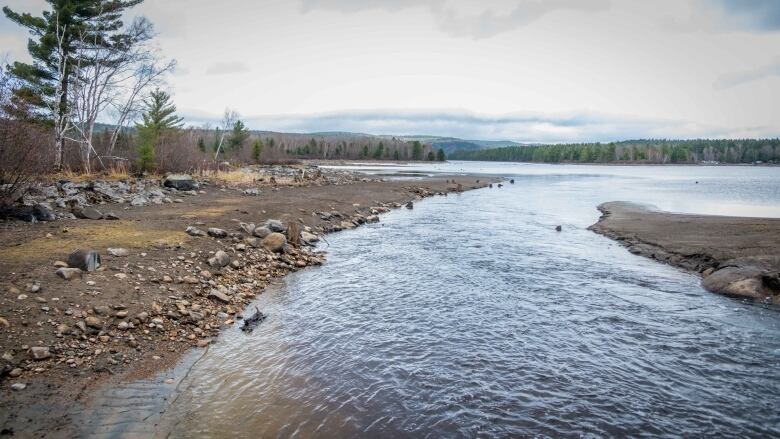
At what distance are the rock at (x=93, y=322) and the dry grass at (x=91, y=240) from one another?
9.61 ft

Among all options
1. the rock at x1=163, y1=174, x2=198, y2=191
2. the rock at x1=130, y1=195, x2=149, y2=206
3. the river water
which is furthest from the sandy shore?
the rock at x1=163, y1=174, x2=198, y2=191

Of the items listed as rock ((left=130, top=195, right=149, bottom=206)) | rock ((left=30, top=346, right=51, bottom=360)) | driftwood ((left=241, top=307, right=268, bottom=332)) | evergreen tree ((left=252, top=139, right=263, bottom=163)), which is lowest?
driftwood ((left=241, top=307, right=268, bottom=332))

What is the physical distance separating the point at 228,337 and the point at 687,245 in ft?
62.0

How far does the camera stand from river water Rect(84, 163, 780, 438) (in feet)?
20.9

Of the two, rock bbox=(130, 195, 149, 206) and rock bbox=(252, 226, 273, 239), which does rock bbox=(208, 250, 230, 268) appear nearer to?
rock bbox=(252, 226, 273, 239)

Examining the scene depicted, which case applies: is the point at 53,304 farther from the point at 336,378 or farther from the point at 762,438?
the point at 762,438

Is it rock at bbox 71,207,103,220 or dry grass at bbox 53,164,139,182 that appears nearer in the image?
rock at bbox 71,207,103,220

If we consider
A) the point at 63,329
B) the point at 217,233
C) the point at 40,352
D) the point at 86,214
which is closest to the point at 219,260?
the point at 217,233

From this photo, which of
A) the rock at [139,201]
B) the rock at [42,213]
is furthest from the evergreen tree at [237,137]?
the rock at [42,213]

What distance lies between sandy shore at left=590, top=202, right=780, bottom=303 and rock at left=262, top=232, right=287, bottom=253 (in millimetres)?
14322

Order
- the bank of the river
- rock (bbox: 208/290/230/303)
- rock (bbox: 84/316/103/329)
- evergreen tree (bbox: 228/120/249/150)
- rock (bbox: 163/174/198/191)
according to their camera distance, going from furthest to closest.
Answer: evergreen tree (bbox: 228/120/249/150) < rock (bbox: 163/174/198/191) < rock (bbox: 208/290/230/303) < rock (bbox: 84/316/103/329) < the bank of the river

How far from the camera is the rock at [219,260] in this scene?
12573mm

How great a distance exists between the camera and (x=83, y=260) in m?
9.70

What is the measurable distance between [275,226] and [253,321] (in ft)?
27.9
